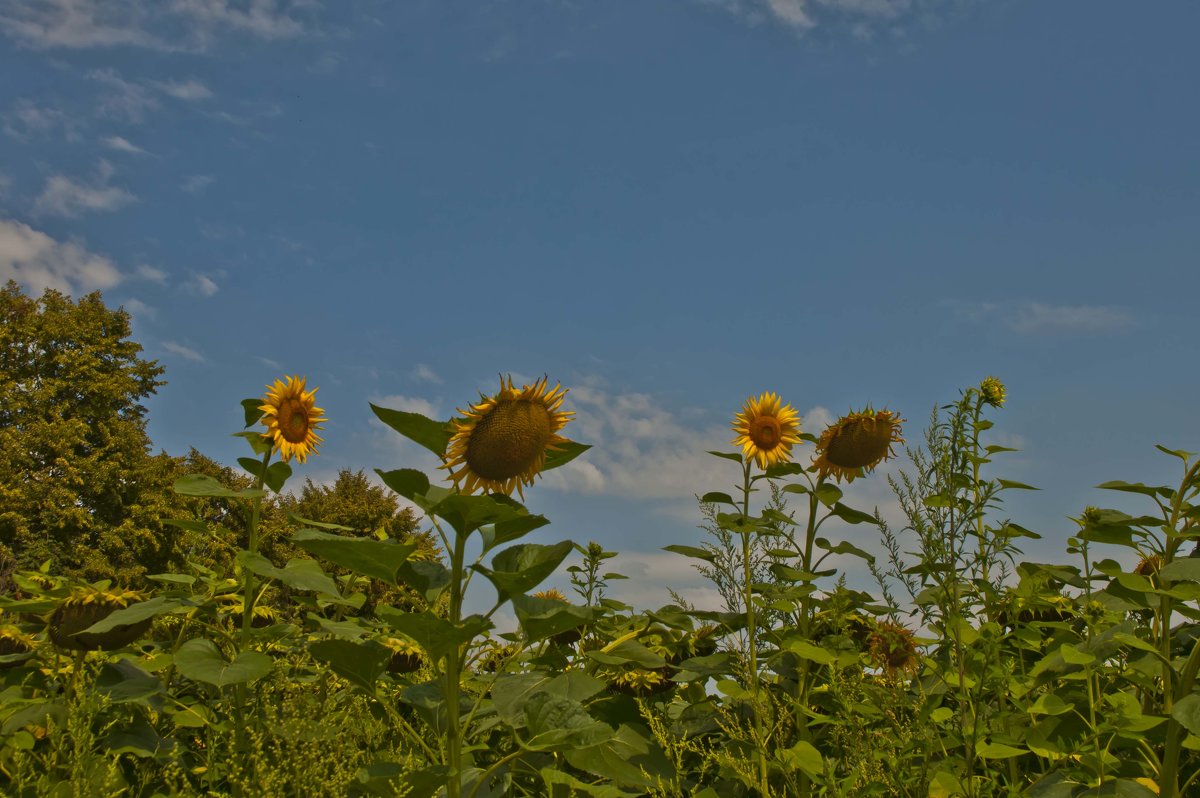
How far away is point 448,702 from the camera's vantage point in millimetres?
2498

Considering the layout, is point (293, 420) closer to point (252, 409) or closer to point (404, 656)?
point (252, 409)

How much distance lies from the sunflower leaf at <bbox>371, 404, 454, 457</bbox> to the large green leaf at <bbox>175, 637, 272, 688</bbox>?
0.86 m

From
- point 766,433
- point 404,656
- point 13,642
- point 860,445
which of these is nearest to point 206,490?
point 404,656

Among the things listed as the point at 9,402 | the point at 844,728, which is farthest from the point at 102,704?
the point at 9,402

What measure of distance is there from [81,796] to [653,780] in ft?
4.96

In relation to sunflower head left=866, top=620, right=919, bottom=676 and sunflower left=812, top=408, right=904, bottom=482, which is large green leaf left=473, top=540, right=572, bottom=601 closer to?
sunflower head left=866, top=620, right=919, bottom=676

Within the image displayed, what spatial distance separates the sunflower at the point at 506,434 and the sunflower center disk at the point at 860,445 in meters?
2.01

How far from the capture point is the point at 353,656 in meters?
2.59

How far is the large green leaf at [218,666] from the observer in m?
2.71

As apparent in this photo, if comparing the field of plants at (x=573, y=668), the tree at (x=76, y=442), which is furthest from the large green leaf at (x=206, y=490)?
the tree at (x=76, y=442)

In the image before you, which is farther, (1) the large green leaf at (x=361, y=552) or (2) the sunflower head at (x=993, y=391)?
(2) the sunflower head at (x=993, y=391)

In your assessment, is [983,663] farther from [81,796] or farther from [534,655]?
[81,796]

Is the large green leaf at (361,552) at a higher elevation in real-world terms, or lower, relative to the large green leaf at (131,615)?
higher

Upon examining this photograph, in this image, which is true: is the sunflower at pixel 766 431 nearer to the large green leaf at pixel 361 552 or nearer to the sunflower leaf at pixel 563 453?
the sunflower leaf at pixel 563 453
